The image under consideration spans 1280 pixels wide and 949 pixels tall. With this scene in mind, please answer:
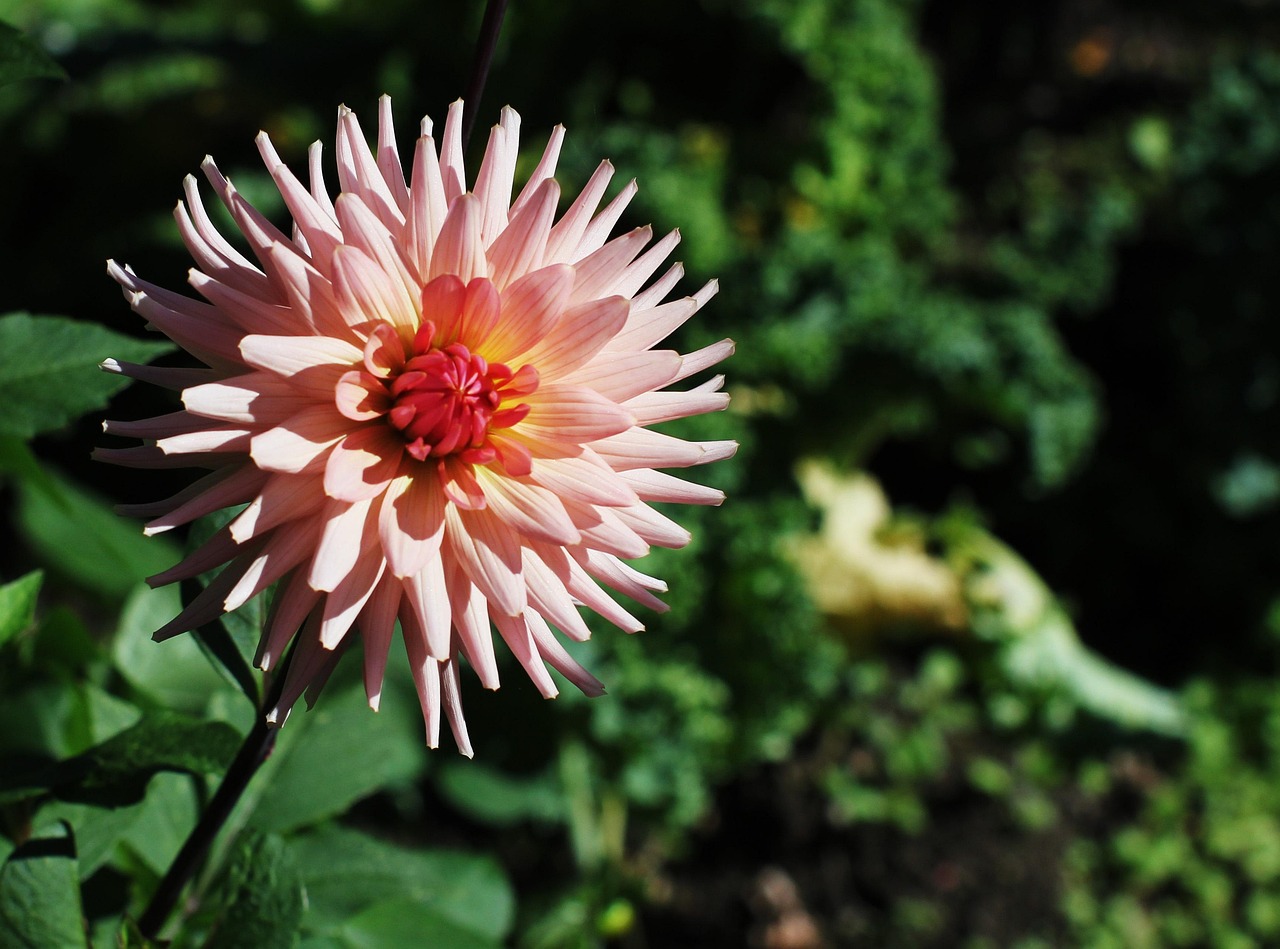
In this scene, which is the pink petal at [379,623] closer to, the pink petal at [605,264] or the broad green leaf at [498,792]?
the pink petal at [605,264]

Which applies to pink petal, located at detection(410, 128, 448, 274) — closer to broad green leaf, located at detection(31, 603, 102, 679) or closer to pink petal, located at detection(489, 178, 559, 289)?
pink petal, located at detection(489, 178, 559, 289)

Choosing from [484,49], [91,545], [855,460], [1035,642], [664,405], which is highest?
[855,460]

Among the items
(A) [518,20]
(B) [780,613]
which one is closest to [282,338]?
(B) [780,613]

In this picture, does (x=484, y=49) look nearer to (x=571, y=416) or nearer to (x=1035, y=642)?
(x=571, y=416)

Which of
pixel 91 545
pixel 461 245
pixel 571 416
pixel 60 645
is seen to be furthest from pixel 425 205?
pixel 91 545

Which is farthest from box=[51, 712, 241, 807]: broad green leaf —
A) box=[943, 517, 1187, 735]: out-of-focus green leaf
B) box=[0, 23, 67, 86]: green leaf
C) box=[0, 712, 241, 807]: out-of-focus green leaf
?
box=[943, 517, 1187, 735]: out-of-focus green leaf

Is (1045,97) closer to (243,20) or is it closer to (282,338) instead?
(243,20)
